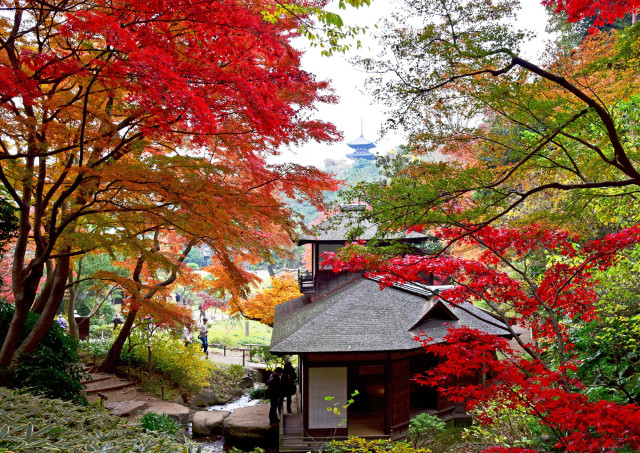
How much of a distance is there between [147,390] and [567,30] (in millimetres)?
19576

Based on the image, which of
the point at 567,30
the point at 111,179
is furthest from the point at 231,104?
the point at 567,30

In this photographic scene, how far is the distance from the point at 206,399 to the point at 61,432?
30.9 feet

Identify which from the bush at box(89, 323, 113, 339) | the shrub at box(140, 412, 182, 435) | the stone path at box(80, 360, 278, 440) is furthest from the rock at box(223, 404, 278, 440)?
the bush at box(89, 323, 113, 339)

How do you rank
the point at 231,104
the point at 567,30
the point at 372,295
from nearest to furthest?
the point at 231,104, the point at 372,295, the point at 567,30

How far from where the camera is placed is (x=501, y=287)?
5.95 m

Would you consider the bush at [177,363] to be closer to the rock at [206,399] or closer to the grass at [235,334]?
the rock at [206,399]

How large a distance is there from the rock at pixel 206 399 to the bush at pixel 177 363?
268mm

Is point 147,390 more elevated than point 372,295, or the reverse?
point 372,295

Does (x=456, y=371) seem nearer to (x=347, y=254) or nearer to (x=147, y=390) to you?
(x=347, y=254)

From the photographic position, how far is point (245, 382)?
14242mm

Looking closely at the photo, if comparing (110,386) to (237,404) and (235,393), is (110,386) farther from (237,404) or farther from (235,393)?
(235,393)

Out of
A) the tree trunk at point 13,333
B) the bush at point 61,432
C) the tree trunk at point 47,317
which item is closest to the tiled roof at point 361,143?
the tree trunk at point 47,317

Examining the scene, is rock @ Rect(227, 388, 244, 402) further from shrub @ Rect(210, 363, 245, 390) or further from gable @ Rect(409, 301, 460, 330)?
gable @ Rect(409, 301, 460, 330)

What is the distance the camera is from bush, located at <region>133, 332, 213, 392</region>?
1185cm
